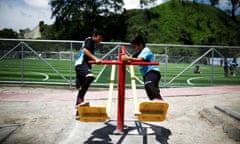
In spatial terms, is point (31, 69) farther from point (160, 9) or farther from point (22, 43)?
point (160, 9)

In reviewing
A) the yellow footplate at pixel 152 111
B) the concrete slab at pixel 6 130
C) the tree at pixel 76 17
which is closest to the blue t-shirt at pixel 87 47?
the yellow footplate at pixel 152 111

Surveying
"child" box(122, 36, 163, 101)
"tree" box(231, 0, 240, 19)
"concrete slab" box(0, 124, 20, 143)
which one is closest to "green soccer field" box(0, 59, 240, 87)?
"concrete slab" box(0, 124, 20, 143)

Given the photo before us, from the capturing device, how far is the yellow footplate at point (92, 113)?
3.95 metres

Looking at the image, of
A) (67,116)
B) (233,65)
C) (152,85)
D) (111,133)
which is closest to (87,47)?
(152,85)

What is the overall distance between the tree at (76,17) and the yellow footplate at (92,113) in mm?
54358

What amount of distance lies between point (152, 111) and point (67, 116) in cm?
272

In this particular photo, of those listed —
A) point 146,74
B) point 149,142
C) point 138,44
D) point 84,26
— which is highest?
point 84,26

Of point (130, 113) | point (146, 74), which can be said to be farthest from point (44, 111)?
point (146, 74)

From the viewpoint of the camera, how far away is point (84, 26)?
58.6m

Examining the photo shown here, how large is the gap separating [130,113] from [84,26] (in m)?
54.1

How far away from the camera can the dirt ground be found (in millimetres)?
4617

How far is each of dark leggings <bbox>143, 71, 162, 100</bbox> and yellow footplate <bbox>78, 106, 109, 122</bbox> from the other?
0.89m

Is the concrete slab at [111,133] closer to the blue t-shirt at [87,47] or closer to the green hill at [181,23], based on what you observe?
the blue t-shirt at [87,47]

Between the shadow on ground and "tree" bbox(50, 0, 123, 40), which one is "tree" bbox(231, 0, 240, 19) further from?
the shadow on ground
